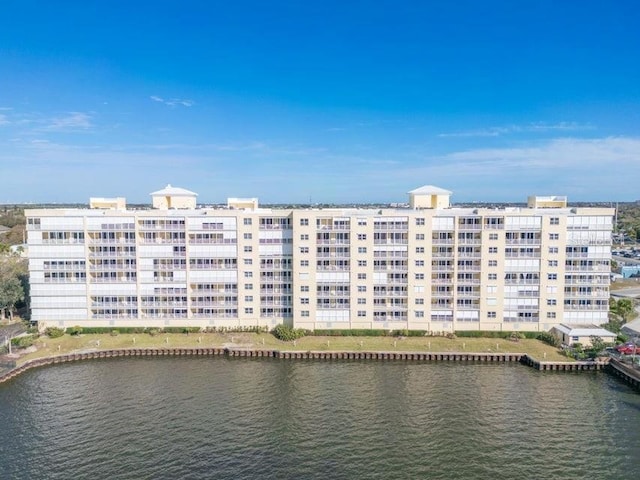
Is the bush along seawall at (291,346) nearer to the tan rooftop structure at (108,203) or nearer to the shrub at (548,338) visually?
the shrub at (548,338)

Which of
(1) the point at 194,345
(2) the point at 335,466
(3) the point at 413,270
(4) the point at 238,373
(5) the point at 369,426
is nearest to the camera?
(2) the point at 335,466

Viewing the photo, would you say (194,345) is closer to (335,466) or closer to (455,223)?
(335,466)

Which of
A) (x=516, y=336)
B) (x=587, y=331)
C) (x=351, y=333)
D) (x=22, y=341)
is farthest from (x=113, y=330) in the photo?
(x=587, y=331)

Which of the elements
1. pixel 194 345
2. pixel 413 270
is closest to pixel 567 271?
pixel 413 270

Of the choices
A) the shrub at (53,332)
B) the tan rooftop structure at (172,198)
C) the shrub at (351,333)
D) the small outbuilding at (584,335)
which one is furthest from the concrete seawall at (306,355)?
the tan rooftop structure at (172,198)

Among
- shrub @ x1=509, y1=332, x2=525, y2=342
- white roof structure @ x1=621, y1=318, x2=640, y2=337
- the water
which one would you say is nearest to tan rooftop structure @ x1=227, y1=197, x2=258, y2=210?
the water

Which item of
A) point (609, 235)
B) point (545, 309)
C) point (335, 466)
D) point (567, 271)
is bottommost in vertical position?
point (335, 466)

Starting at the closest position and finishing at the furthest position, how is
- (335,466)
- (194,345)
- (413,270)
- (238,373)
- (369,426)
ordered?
(335,466)
(369,426)
(238,373)
(194,345)
(413,270)

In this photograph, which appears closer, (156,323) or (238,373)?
(238,373)
